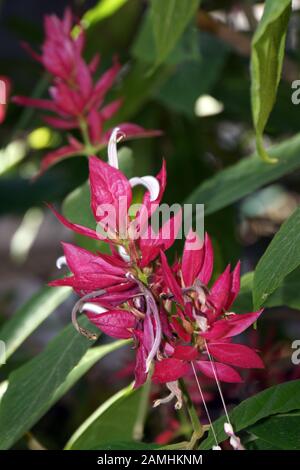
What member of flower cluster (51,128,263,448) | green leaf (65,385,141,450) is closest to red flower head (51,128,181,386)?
flower cluster (51,128,263,448)

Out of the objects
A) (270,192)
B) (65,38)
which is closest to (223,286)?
(65,38)

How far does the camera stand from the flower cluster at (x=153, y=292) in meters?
0.44

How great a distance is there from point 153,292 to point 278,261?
0.06m

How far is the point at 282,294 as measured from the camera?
1.97 feet

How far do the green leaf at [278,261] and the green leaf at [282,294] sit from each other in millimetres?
130

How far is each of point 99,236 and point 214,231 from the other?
0.59 m

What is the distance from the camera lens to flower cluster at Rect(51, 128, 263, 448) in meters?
0.44

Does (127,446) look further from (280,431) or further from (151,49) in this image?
(151,49)

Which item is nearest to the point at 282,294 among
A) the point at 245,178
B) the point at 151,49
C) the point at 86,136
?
the point at 245,178

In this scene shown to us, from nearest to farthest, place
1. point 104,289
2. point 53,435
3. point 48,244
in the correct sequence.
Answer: point 104,289, point 53,435, point 48,244

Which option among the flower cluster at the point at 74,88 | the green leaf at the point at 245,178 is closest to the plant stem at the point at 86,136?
the flower cluster at the point at 74,88

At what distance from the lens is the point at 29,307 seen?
69 centimetres
